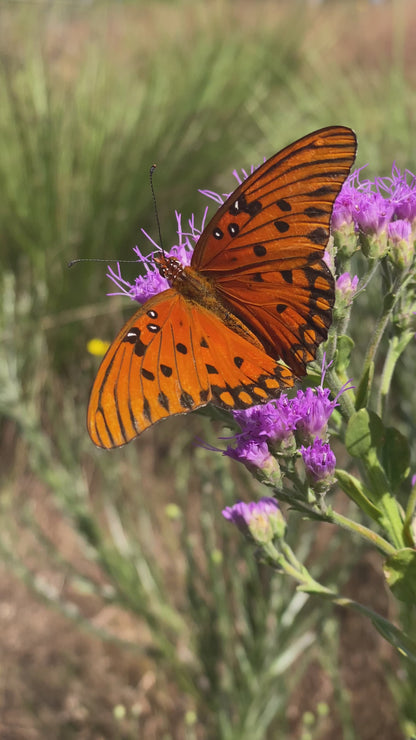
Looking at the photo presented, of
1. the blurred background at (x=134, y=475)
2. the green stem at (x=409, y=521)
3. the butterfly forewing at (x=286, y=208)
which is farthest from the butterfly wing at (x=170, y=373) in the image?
the blurred background at (x=134, y=475)

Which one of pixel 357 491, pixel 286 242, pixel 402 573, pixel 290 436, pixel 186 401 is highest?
pixel 286 242

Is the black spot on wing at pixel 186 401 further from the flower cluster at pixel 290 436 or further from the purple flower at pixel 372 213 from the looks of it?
the purple flower at pixel 372 213

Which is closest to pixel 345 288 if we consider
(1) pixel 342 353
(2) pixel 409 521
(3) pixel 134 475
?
(1) pixel 342 353

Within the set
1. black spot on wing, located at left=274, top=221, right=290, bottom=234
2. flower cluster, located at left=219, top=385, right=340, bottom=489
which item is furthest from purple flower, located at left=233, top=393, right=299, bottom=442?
black spot on wing, located at left=274, top=221, right=290, bottom=234

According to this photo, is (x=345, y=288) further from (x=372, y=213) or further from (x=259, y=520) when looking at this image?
(x=259, y=520)

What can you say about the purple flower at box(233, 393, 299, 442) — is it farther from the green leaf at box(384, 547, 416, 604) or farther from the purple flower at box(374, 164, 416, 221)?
the purple flower at box(374, 164, 416, 221)
